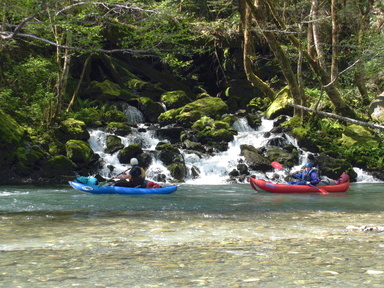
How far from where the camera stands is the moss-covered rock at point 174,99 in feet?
76.5

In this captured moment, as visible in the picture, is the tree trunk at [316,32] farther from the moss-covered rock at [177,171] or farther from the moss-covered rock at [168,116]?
the moss-covered rock at [177,171]

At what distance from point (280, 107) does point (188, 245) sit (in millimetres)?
18148

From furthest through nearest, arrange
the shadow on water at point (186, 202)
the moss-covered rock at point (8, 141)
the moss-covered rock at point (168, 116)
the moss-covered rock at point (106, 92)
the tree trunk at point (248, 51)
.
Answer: the moss-covered rock at point (106, 92) → the tree trunk at point (248, 51) → the moss-covered rock at point (168, 116) → the moss-covered rock at point (8, 141) → the shadow on water at point (186, 202)

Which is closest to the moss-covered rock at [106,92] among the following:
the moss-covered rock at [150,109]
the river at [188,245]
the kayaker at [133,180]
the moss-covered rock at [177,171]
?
the moss-covered rock at [150,109]

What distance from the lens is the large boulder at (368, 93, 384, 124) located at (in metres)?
21.0

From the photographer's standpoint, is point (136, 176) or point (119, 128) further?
point (119, 128)

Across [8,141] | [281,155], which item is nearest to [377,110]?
[281,155]

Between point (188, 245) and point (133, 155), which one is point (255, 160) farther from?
point (188, 245)

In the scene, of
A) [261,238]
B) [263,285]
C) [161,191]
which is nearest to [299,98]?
[161,191]

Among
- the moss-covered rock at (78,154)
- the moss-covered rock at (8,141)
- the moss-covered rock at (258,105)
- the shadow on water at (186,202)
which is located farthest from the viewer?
the moss-covered rock at (258,105)

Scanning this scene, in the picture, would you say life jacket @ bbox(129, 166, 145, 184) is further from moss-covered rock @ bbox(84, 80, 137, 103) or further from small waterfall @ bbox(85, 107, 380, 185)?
moss-covered rock @ bbox(84, 80, 137, 103)

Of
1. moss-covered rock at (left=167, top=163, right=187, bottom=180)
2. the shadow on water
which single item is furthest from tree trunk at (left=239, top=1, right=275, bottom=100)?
the shadow on water

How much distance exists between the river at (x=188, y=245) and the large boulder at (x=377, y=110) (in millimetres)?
12757

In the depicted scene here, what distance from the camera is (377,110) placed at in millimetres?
21422
